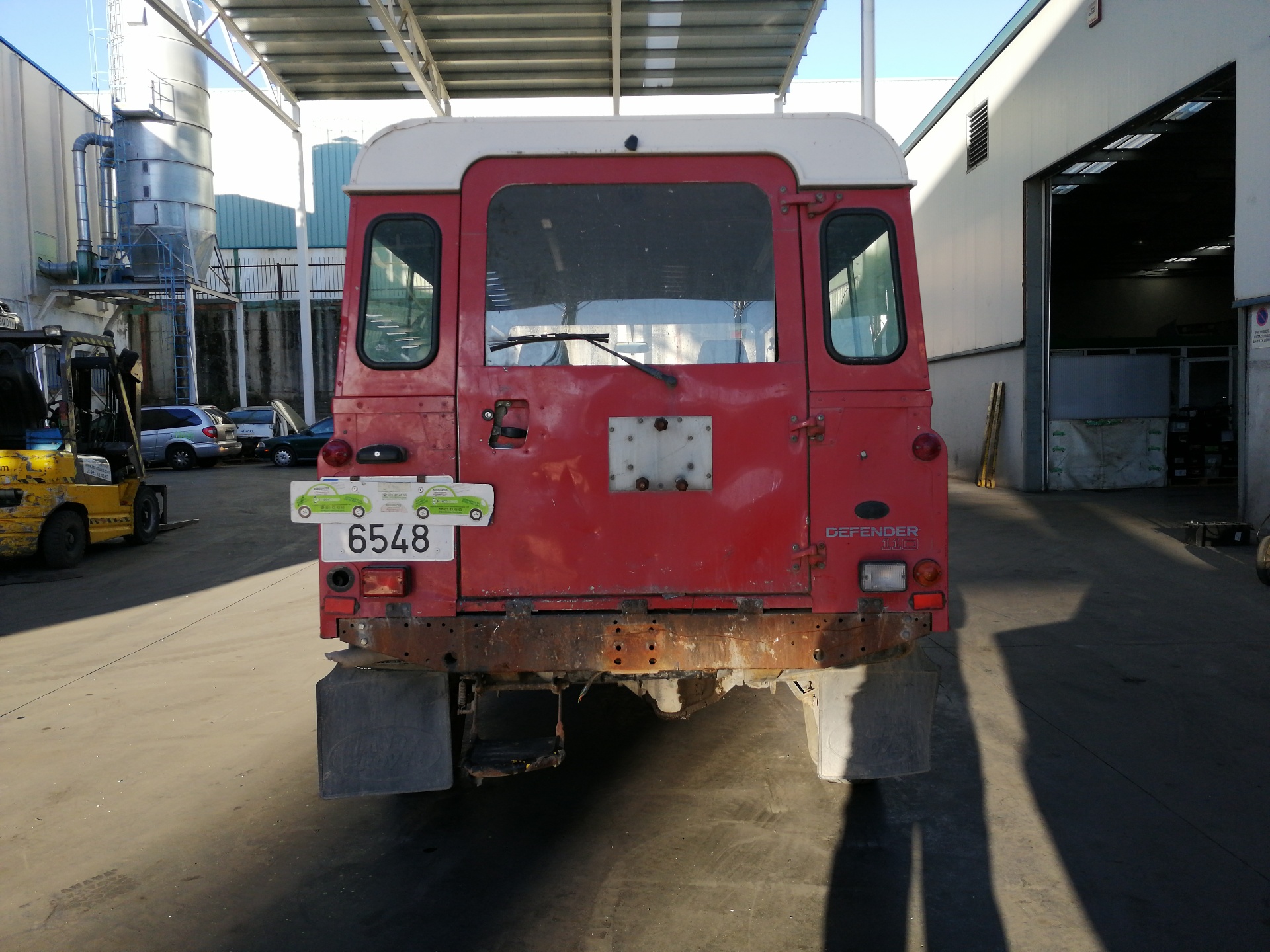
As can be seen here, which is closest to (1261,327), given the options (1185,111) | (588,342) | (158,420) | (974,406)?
(1185,111)

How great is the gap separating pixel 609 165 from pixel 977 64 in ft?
59.3

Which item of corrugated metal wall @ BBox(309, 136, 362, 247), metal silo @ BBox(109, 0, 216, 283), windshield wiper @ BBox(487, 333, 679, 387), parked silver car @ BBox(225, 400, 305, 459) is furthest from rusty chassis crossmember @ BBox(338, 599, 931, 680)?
corrugated metal wall @ BBox(309, 136, 362, 247)

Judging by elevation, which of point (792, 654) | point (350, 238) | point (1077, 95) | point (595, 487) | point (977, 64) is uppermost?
point (977, 64)

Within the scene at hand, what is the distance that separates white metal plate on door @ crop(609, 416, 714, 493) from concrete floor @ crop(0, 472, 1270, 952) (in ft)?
4.91

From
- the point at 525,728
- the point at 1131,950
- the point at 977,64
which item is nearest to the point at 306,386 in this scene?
the point at 977,64

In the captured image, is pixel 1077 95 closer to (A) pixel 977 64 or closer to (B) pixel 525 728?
(A) pixel 977 64

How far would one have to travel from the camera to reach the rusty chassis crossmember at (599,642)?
356 cm

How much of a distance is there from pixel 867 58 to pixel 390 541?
801cm

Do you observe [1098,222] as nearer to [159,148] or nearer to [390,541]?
[390,541]

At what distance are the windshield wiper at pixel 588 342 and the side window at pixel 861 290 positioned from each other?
0.66m

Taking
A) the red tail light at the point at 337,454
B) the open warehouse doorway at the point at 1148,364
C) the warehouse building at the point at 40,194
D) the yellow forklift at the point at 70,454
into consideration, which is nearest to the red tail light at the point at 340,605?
the red tail light at the point at 337,454

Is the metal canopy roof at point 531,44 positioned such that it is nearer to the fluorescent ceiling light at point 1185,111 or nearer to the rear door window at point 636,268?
the rear door window at point 636,268

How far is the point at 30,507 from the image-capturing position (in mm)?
10477

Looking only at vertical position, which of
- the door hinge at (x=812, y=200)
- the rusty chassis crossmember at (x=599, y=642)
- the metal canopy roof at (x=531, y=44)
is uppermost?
the metal canopy roof at (x=531, y=44)
